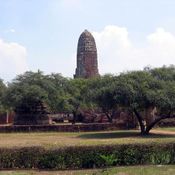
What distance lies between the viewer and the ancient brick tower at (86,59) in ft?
242

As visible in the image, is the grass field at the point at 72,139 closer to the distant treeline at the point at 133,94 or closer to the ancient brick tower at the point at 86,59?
the distant treeline at the point at 133,94

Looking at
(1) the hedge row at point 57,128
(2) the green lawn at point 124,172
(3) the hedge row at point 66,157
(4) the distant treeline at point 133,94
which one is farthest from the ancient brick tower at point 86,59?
(2) the green lawn at point 124,172

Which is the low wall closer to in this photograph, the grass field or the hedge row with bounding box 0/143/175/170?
the grass field

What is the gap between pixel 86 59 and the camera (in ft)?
241

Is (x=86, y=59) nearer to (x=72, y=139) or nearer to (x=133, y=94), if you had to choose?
(x=133, y=94)

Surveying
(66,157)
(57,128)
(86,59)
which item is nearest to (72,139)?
(57,128)

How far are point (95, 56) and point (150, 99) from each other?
45.0 m

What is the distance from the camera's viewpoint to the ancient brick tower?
73625mm

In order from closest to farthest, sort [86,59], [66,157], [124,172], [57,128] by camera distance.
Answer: [124,172] → [66,157] → [57,128] → [86,59]

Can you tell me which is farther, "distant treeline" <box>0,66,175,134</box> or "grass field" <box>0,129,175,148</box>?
"distant treeline" <box>0,66,175,134</box>

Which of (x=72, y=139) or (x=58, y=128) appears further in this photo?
(x=58, y=128)

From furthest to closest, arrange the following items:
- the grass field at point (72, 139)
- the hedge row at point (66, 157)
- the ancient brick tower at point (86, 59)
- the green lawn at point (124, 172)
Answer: the ancient brick tower at point (86, 59) < the grass field at point (72, 139) < the hedge row at point (66, 157) < the green lawn at point (124, 172)

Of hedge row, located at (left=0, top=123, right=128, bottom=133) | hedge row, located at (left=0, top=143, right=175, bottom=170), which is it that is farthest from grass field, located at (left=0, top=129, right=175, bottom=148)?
hedge row, located at (left=0, top=123, right=128, bottom=133)

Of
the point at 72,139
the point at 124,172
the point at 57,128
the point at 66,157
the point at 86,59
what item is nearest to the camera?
the point at 124,172
